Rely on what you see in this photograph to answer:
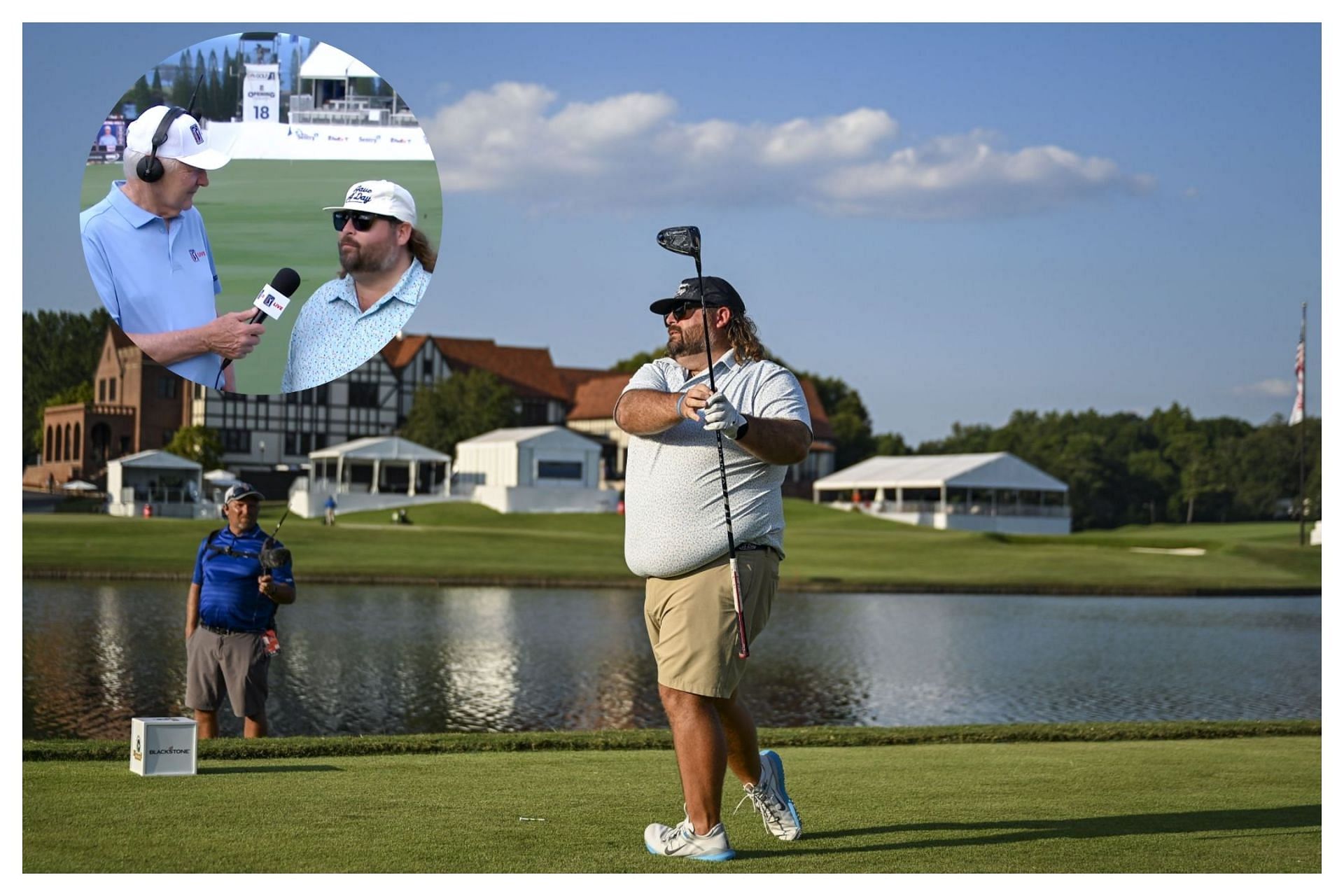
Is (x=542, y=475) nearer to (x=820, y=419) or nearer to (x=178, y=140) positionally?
(x=820, y=419)

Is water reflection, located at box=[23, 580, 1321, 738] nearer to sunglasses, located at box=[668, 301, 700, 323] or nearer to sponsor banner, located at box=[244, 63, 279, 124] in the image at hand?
sunglasses, located at box=[668, 301, 700, 323]

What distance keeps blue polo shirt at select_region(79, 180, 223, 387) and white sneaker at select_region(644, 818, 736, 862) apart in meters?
2.47

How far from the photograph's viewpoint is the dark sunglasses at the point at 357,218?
5207 mm

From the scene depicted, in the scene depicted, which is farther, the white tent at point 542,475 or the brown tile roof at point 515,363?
the brown tile roof at point 515,363

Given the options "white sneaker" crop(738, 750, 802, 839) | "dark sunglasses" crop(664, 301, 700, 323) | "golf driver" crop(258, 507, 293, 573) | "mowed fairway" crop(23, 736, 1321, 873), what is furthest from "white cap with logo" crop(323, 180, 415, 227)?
"golf driver" crop(258, 507, 293, 573)

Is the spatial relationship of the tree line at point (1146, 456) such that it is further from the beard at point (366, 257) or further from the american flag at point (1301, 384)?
the beard at point (366, 257)

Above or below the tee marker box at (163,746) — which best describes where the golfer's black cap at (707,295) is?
above

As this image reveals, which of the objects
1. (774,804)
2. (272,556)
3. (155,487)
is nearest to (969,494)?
(155,487)

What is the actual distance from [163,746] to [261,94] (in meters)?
3.70

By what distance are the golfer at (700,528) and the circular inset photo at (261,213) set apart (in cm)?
126

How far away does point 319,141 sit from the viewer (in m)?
5.40

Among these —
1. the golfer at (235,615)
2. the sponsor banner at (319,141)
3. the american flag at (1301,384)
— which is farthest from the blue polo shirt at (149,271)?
the american flag at (1301,384)

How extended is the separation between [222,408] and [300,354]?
286 feet
